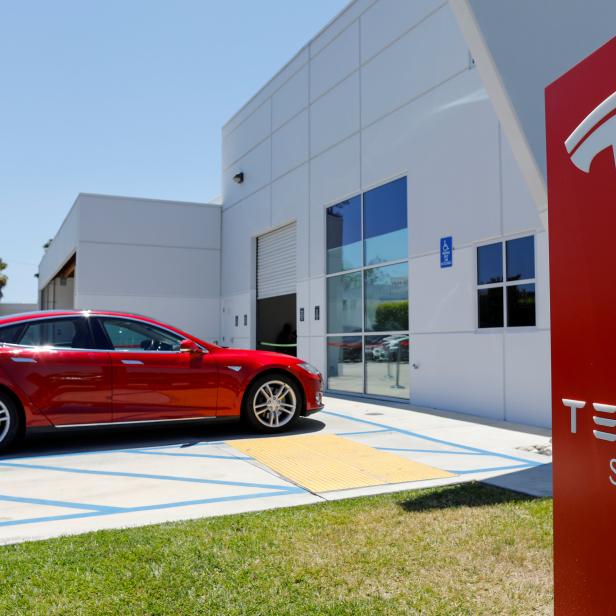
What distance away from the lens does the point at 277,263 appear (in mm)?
16359

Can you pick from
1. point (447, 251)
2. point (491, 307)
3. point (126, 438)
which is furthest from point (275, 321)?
point (126, 438)

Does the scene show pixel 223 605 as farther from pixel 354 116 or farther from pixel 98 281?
pixel 98 281

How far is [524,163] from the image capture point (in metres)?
4.44

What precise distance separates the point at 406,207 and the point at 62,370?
6.73 meters

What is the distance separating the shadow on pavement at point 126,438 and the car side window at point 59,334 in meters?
0.98

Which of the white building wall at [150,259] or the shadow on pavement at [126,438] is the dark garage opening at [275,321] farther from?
the shadow on pavement at [126,438]

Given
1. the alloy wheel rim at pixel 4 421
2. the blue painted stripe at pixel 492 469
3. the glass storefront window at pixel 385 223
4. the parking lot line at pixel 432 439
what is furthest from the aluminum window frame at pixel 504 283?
the alloy wheel rim at pixel 4 421

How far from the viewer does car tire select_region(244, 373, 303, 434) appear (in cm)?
746

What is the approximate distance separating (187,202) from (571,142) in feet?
62.6

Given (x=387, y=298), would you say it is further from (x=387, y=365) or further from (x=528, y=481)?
(x=528, y=481)

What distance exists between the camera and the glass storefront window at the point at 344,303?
12383 millimetres

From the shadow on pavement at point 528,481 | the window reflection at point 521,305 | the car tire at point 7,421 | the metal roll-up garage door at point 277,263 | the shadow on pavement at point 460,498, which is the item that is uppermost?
the metal roll-up garage door at point 277,263

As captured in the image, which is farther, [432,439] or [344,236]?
[344,236]

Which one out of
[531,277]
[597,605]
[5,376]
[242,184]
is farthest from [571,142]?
[242,184]
